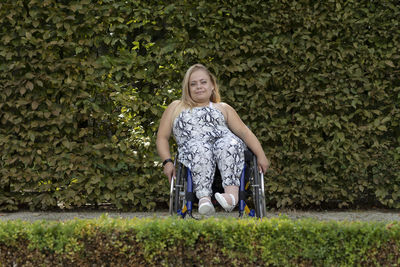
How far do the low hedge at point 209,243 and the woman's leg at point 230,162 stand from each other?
30.5 inches

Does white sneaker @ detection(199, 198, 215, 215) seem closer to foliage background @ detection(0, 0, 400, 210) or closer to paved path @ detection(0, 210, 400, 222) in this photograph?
paved path @ detection(0, 210, 400, 222)

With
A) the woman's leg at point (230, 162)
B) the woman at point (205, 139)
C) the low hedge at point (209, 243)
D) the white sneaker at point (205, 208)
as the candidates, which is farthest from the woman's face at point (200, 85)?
the low hedge at point (209, 243)

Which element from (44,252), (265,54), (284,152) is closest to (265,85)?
(265,54)

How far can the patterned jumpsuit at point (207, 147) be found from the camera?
11.5 ft

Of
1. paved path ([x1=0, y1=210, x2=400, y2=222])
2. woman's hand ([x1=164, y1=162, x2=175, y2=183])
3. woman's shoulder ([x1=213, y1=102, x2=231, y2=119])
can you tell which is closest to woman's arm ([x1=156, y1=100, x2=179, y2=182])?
woman's hand ([x1=164, y1=162, x2=175, y2=183])

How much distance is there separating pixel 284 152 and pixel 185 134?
5.33 ft

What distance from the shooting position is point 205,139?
3.81 meters

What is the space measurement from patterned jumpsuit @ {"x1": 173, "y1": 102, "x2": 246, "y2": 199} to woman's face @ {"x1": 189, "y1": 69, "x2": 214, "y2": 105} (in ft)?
0.30

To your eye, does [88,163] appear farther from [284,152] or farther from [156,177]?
[284,152]

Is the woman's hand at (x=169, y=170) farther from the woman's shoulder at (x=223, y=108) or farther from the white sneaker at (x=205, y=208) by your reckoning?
the woman's shoulder at (x=223, y=108)

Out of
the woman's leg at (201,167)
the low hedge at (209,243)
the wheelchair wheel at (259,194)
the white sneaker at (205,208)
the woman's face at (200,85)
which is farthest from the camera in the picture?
the woman's face at (200,85)

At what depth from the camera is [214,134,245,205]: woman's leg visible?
11.5 feet

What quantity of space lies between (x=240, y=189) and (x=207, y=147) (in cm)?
36

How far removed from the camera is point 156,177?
5.25 metres
